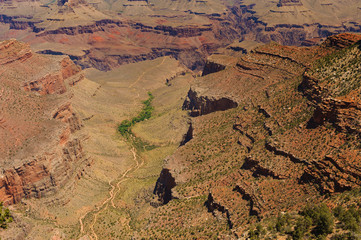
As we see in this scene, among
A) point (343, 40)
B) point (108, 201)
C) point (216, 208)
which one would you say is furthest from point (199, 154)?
point (343, 40)

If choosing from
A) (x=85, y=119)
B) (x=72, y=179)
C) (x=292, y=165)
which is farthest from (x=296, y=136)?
(x=85, y=119)

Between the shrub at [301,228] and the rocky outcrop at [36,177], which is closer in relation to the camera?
the shrub at [301,228]

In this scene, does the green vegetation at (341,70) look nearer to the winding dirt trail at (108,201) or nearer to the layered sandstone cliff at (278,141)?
the layered sandstone cliff at (278,141)

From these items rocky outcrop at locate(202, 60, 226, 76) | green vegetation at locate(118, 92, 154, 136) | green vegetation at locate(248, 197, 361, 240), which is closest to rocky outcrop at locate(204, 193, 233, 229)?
green vegetation at locate(248, 197, 361, 240)

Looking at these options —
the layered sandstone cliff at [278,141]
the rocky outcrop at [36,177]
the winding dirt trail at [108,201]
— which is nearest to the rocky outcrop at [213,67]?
the layered sandstone cliff at [278,141]

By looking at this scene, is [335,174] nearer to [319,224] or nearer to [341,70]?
[319,224]

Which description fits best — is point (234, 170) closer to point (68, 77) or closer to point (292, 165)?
point (292, 165)

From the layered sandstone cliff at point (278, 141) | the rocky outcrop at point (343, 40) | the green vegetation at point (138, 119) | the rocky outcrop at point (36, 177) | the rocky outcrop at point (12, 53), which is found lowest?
the green vegetation at point (138, 119)
